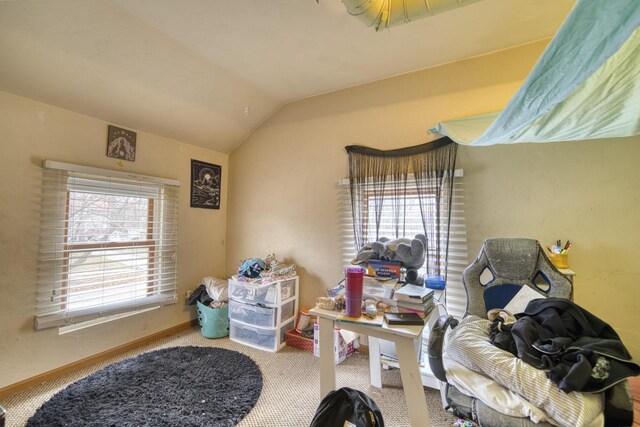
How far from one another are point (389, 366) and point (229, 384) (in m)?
Answer: 1.29

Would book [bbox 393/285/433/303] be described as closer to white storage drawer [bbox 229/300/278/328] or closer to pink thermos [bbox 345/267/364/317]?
pink thermos [bbox 345/267/364/317]

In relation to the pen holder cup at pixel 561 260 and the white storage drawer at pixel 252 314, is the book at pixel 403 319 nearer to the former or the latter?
the pen holder cup at pixel 561 260

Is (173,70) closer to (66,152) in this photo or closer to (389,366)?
(66,152)

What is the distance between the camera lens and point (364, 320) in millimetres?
1231

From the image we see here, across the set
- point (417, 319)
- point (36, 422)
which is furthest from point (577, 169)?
point (36, 422)

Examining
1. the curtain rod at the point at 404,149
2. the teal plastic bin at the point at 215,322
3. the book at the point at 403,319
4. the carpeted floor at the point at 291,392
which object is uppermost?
the curtain rod at the point at 404,149

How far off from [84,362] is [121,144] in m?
1.93

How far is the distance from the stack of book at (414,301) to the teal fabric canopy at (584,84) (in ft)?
3.15

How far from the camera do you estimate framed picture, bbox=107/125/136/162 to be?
7.66 feet

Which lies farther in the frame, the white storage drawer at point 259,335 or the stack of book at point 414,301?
the white storage drawer at point 259,335

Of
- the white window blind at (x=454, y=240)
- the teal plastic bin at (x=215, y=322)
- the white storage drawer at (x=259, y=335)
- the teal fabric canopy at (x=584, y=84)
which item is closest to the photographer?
the teal fabric canopy at (x=584, y=84)

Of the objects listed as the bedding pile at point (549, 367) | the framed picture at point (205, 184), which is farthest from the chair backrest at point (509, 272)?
the framed picture at point (205, 184)

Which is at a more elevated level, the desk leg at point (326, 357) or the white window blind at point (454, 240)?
the white window blind at point (454, 240)

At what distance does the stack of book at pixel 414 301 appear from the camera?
4.29 feet
